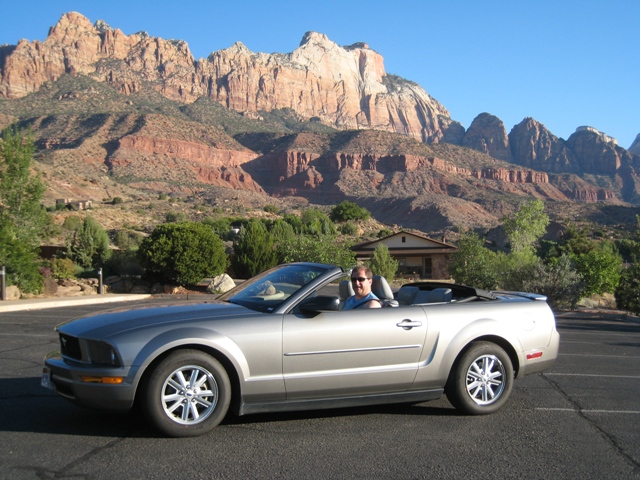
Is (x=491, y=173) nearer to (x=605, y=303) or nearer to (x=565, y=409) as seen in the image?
(x=605, y=303)

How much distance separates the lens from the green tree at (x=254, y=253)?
33.9 meters

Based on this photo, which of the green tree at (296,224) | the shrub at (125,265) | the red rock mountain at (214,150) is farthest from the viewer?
the red rock mountain at (214,150)

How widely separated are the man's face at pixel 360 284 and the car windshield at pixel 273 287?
382 millimetres

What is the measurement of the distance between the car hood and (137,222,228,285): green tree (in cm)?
2329

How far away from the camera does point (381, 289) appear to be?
6.80 meters

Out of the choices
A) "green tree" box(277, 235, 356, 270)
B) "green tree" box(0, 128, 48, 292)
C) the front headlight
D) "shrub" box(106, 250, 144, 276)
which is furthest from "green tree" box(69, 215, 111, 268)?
the front headlight

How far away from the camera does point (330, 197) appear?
125 meters

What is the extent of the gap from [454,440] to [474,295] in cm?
183

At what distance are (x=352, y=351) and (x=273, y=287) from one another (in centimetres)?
109

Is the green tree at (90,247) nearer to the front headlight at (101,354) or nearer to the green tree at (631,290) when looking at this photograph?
the green tree at (631,290)

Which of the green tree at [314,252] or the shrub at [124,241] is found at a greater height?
the shrub at [124,241]

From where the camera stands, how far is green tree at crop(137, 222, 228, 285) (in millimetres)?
29125

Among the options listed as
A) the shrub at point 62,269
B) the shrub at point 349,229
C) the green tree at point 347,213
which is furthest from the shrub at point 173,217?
the shrub at point 62,269

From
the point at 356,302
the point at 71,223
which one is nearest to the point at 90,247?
the point at 71,223
